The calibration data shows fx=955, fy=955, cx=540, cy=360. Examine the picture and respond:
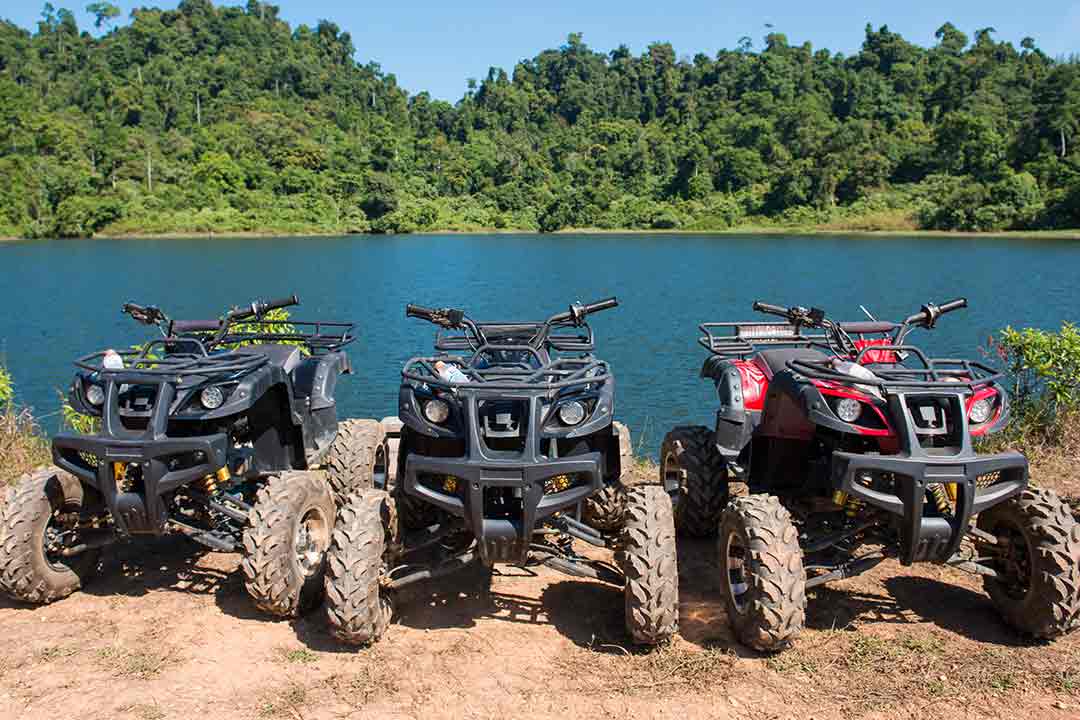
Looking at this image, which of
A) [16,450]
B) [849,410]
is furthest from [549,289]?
[849,410]

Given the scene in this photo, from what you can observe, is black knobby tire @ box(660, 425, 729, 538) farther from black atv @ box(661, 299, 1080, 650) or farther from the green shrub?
the green shrub

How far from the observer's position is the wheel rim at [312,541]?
5625 mm

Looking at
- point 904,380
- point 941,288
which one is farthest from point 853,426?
point 941,288

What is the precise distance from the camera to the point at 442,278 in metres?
→ 44.8

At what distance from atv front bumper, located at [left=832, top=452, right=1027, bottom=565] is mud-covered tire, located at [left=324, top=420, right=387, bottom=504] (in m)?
3.36

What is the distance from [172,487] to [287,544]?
677mm

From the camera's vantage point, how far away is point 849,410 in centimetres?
493

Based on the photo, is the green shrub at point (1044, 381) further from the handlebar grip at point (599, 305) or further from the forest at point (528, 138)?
the forest at point (528, 138)

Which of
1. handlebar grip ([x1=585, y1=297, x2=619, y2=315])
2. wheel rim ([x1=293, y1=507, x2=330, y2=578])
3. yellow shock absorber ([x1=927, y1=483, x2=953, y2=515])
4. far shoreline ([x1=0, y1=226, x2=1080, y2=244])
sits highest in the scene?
handlebar grip ([x1=585, y1=297, x2=619, y2=315])

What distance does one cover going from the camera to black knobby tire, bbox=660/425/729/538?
6609mm

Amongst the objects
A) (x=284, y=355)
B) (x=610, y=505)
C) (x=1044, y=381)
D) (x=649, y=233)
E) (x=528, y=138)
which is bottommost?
(x=649, y=233)

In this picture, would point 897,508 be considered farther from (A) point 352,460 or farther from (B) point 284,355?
(B) point 284,355

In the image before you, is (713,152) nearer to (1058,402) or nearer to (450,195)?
(450,195)

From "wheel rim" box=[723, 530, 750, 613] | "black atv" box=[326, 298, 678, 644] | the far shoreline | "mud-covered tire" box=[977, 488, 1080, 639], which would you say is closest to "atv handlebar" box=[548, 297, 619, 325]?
"black atv" box=[326, 298, 678, 644]
